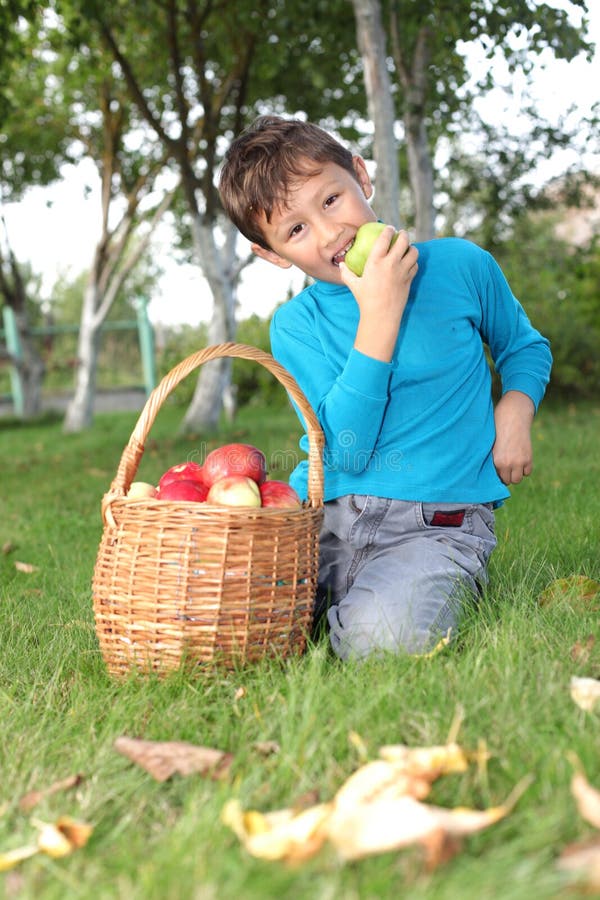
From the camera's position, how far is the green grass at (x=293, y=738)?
131 centimetres

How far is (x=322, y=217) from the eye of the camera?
254 centimetres

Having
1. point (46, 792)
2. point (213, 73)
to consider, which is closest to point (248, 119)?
point (213, 73)

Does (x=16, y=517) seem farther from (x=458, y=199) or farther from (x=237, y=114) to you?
(x=458, y=199)

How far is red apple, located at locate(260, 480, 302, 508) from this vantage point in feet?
7.87

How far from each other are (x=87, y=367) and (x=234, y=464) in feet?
35.2

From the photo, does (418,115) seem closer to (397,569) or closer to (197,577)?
(397,569)

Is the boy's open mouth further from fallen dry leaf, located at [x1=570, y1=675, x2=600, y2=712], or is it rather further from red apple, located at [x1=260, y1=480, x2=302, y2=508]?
fallen dry leaf, located at [x1=570, y1=675, x2=600, y2=712]

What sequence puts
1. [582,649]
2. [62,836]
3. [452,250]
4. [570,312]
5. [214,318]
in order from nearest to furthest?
[62,836] < [582,649] < [452,250] < [214,318] < [570,312]

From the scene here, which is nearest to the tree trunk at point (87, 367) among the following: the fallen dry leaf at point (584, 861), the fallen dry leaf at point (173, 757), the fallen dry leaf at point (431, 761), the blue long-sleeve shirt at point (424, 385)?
the blue long-sleeve shirt at point (424, 385)

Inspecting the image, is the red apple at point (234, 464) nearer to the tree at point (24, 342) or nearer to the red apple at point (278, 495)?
the red apple at point (278, 495)

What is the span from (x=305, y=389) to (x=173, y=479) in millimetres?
561

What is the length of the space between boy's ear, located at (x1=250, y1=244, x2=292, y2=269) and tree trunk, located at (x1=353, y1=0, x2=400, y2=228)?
3.69 meters

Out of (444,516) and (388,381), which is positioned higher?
(388,381)

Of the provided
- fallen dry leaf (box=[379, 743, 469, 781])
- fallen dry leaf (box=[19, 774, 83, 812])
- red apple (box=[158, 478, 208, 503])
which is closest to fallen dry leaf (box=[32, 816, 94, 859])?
fallen dry leaf (box=[19, 774, 83, 812])
